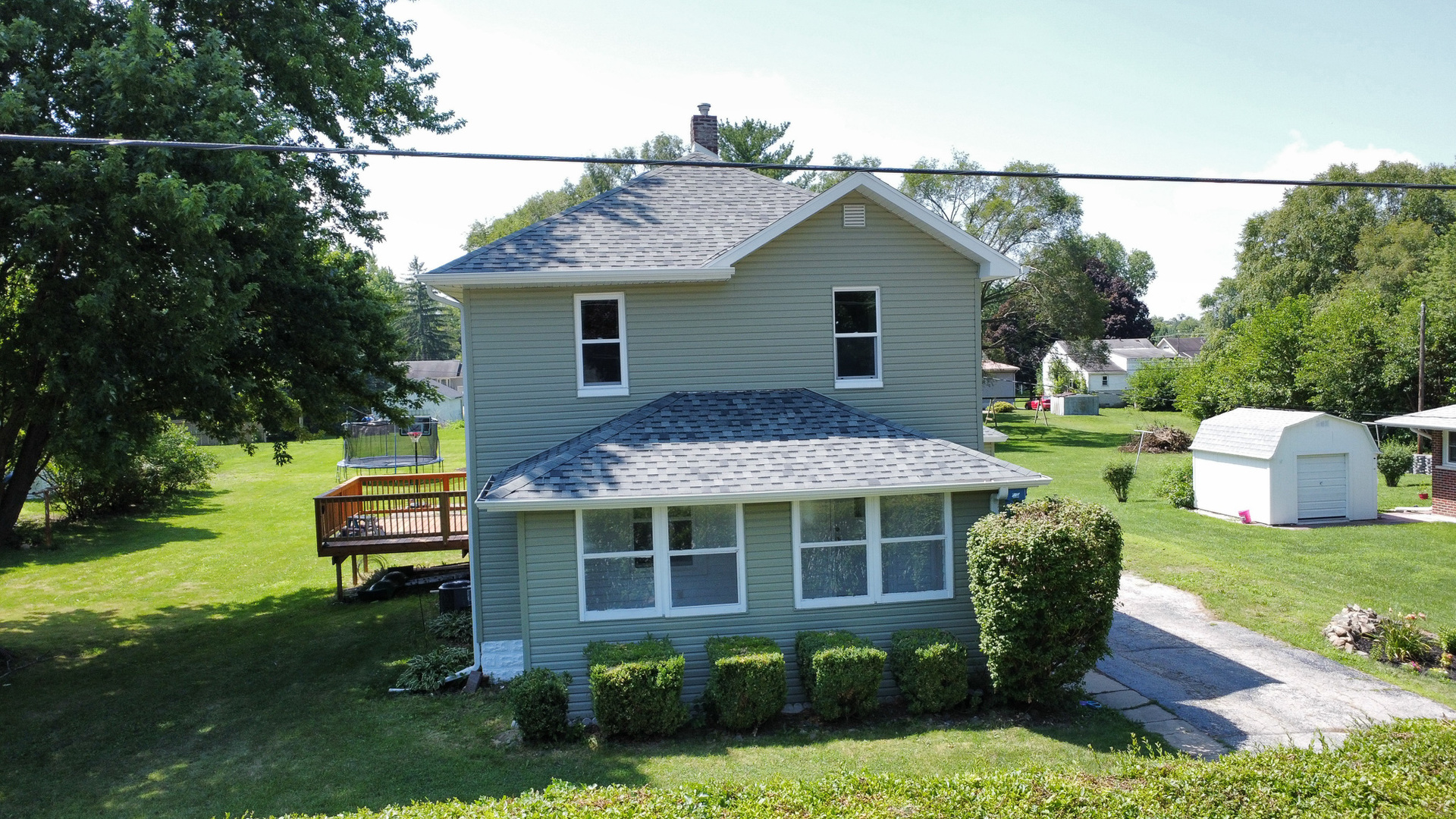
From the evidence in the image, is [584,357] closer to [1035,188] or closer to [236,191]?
[236,191]

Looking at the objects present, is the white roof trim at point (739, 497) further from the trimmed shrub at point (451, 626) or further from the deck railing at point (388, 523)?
the deck railing at point (388, 523)

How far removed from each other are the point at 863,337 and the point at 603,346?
406cm

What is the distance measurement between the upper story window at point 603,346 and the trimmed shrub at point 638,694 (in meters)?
4.37

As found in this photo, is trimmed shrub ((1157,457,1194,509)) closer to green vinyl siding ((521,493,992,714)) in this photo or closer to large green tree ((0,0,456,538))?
green vinyl siding ((521,493,992,714))

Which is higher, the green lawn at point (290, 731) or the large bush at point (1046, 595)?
the large bush at point (1046, 595)

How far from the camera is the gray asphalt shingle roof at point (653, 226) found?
1248 centimetres

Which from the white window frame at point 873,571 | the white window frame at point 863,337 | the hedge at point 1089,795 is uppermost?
the white window frame at point 863,337

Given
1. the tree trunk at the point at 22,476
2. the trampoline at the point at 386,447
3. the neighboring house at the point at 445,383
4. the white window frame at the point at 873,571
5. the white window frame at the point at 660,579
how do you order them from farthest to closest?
the neighboring house at the point at 445,383, the trampoline at the point at 386,447, the tree trunk at the point at 22,476, the white window frame at the point at 873,571, the white window frame at the point at 660,579

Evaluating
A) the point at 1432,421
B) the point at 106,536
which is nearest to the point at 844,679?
the point at 1432,421

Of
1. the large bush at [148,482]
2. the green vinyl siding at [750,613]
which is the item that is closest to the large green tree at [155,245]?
the green vinyl siding at [750,613]

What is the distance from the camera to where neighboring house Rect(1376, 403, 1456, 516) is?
22.7 m

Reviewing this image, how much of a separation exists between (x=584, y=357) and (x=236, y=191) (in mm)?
5007

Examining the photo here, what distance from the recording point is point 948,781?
255 inches

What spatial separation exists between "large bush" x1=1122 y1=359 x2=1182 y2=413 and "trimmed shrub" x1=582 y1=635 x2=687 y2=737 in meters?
51.5
